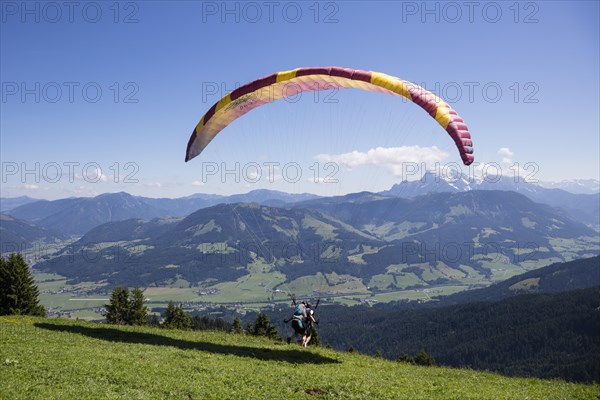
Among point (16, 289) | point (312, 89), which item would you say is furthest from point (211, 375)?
point (16, 289)

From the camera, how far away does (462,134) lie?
18203 mm

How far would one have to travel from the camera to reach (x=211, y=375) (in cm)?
1513

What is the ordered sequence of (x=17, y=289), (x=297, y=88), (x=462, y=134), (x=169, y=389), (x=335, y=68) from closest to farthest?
(x=169, y=389), (x=462, y=134), (x=335, y=68), (x=297, y=88), (x=17, y=289)

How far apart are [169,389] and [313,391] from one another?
16.4 feet

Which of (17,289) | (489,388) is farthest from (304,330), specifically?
(17,289)

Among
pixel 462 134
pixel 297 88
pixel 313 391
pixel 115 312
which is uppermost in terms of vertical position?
pixel 297 88

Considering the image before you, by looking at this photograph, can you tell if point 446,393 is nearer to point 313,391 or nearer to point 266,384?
point 313,391

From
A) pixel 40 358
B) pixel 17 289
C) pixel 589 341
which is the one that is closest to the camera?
pixel 40 358

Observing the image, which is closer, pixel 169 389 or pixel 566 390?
Result: pixel 169 389

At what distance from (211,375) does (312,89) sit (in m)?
16.1

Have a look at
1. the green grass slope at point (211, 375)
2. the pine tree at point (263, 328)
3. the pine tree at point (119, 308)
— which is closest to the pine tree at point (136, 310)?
the pine tree at point (119, 308)

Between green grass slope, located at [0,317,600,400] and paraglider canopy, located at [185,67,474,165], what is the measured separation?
10099mm

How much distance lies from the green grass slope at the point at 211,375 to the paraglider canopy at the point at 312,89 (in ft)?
33.1

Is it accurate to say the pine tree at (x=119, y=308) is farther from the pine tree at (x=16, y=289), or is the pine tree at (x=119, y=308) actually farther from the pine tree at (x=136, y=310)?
the pine tree at (x=16, y=289)
